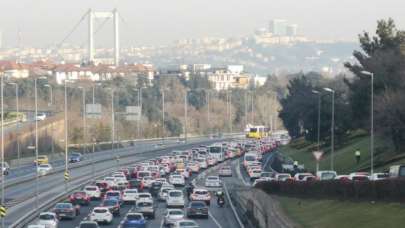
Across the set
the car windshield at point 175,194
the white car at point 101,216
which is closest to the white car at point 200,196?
the car windshield at point 175,194

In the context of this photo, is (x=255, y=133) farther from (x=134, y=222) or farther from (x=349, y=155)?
(x=134, y=222)

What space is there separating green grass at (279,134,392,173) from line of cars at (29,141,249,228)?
8.14m

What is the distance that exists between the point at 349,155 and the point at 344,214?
153ft

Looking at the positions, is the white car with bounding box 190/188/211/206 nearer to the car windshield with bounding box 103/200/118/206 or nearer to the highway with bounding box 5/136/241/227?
the highway with bounding box 5/136/241/227

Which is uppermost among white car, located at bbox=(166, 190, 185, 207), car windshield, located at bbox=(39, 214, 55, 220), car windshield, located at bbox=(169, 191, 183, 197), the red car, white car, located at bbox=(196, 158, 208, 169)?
car windshield, located at bbox=(39, 214, 55, 220)

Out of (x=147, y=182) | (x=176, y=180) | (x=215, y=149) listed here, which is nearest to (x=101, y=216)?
(x=147, y=182)

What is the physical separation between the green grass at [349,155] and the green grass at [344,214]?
19.9m

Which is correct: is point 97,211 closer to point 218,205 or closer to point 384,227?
point 218,205

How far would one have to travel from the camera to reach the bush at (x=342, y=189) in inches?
1460

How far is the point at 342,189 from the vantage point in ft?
148

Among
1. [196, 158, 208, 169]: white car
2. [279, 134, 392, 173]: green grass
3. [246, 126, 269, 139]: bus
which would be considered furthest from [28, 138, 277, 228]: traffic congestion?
[246, 126, 269, 139]: bus

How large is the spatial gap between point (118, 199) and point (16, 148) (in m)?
58.1

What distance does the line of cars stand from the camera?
162 feet

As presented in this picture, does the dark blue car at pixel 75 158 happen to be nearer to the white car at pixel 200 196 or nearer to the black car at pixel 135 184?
the black car at pixel 135 184
